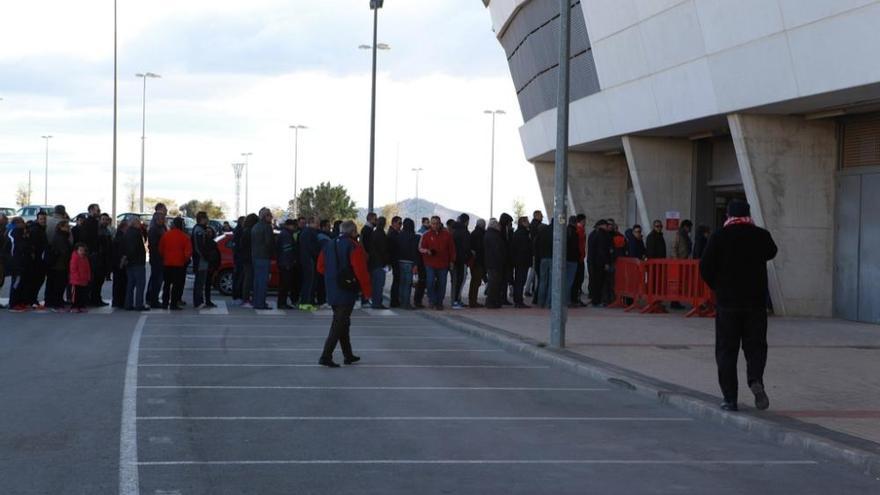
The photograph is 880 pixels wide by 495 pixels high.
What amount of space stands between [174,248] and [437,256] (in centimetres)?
494

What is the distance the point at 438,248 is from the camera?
22359 mm

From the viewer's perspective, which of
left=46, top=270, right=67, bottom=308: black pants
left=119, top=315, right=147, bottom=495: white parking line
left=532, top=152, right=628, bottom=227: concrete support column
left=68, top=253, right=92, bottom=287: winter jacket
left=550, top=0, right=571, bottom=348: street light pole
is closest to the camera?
left=119, top=315, right=147, bottom=495: white parking line

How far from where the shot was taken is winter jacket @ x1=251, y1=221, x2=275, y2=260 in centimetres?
2197

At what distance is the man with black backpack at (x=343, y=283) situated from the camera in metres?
13.6

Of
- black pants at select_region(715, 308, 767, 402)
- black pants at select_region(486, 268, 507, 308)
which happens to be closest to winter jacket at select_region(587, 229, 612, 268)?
black pants at select_region(486, 268, 507, 308)

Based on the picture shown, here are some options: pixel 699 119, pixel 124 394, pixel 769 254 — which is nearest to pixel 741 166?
pixel 699 119

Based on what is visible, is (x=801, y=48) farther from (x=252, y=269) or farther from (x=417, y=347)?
(x=252, y=269)

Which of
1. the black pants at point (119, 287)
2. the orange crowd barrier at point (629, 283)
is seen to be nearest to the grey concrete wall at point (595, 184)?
the orange crowd barrier at point (629, 283)

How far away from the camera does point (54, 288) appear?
21062 millimetres

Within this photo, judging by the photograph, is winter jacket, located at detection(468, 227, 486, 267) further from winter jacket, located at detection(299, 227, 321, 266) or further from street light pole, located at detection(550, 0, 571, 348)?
street light pole, located at detection(550, 0, 571, 348)

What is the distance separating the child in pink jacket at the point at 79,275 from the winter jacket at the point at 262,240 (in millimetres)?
3037

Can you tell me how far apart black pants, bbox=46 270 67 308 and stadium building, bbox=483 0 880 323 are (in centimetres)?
1222

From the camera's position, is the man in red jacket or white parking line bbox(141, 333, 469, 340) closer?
white parking line bbox(141, 333, 469, 340)

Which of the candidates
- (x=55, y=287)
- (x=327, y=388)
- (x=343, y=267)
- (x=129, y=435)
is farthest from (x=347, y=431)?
(x=55, y=287)
